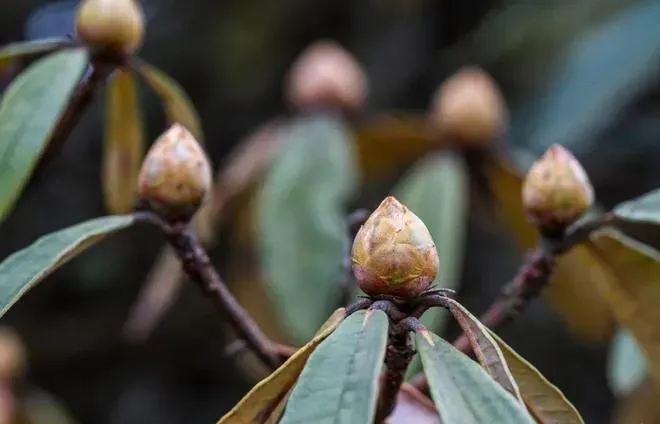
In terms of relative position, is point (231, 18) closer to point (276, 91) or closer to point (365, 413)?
point (276, 91)

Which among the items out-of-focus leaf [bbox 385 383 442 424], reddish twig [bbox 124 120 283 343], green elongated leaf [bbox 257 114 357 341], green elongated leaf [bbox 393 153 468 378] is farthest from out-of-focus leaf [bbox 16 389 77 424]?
out-of-focus leaf [bbox 385 383 442 424]

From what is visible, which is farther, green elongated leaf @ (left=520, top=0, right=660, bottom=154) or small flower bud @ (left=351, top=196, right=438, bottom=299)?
green elongated leaf @ (left=520, top=0, right=660, bottom=154)

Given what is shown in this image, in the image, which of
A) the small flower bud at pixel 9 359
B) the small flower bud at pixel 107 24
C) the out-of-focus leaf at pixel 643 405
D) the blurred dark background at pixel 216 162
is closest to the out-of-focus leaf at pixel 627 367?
the out-of-focus leaf at pixel 643 405

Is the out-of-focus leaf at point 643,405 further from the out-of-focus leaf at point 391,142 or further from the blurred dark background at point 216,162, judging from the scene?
the blurred dark background at point 216,162

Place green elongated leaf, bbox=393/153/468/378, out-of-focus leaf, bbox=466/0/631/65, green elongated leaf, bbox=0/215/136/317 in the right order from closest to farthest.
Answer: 1. green elongated leaf, bbox=0/215/136/317
2. green elongated leaf, bbox=393/153/468/378
3. out-of-focus leaf, bbox=466/0/631/65

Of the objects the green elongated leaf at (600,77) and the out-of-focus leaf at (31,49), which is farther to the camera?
the green elongated leaf at (600,77)

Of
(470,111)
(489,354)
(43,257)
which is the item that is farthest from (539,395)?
(470,111)

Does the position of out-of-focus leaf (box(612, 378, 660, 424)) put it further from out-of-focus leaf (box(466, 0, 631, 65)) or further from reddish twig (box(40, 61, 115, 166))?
out-of-focus leaf (box(466, 0, 631, 65))
